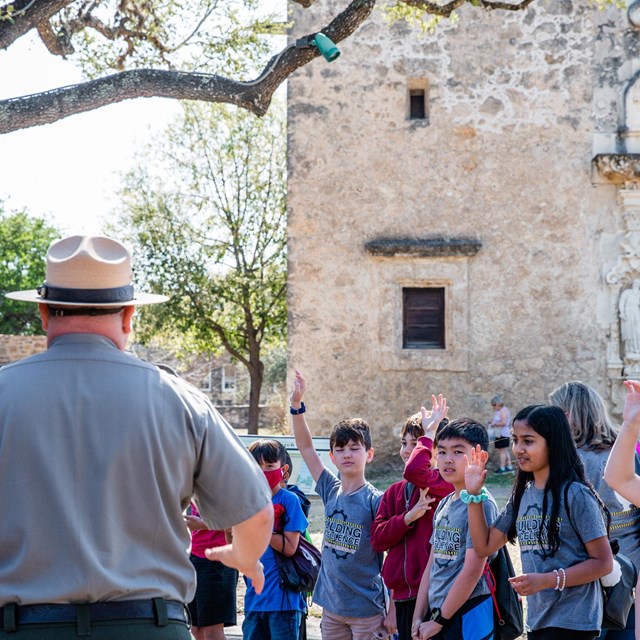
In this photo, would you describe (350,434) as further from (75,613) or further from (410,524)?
(75,613)

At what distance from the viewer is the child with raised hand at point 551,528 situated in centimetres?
372

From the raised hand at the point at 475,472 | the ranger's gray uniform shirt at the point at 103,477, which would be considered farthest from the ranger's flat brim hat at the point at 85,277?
the raised hand at the point at 475,472

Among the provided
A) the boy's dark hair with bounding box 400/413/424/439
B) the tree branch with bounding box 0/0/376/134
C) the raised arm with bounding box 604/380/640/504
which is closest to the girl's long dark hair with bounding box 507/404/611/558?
the raised arm with bounding box 604/380/640/504

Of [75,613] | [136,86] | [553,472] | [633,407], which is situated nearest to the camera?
[75,613]

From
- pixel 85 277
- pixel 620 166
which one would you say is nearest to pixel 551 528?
pixel 85 277

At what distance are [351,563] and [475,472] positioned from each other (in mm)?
Answer: 1158

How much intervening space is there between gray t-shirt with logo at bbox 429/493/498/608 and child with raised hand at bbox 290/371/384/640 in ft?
1.89

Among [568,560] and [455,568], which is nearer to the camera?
[568,560]

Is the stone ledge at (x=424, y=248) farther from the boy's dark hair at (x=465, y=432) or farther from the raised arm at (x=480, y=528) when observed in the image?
the raised arm at (x=480, y=528)

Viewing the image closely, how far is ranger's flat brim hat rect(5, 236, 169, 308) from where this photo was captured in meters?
2.61

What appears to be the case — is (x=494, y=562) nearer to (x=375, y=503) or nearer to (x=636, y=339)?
(x=375, y=503)

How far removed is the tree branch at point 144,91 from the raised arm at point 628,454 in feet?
15.3

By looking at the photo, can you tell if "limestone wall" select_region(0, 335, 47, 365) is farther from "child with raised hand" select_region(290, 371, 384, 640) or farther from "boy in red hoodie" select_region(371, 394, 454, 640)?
"boy in red hoodie" select_region(371, 394, 454, 640)

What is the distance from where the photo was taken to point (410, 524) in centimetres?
450
